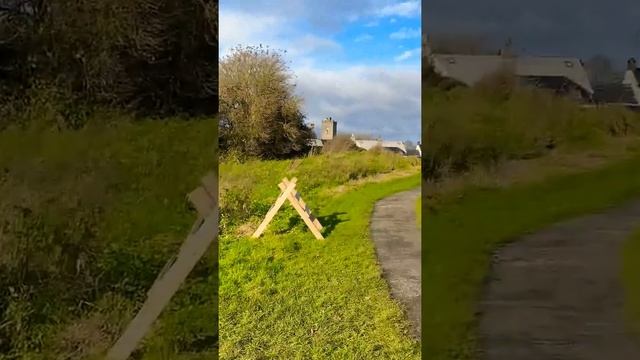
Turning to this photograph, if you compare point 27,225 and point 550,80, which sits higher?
point 550,80

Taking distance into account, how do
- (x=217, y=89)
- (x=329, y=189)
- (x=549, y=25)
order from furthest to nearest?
(x=329, y=189), (x=217, y=89), (x=549, y=25)

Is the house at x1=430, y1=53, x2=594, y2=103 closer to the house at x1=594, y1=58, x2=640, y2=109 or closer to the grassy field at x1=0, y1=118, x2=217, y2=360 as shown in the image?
the house at x1=594, y1=58, x2=640, y2=109

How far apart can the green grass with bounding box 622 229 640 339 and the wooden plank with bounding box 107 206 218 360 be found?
1.46 metres

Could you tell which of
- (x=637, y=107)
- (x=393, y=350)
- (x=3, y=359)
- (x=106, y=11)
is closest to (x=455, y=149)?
(x=637, y=107)

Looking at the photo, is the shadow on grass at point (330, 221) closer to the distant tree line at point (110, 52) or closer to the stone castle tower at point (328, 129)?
the stone castle tower at point (328, 129)

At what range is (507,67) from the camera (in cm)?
212

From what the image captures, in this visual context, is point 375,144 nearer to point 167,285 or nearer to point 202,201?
point 202,201

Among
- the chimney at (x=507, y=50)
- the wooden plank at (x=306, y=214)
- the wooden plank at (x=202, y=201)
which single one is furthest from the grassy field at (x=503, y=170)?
the wooden plank at (x=202, y=201)

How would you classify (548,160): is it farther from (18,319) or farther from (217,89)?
(18,319)

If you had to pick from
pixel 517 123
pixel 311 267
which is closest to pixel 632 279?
pixel 517 123

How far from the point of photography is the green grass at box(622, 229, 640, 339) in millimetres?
2123

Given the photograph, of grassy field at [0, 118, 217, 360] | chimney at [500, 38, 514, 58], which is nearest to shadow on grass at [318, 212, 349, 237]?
grassy field at [0, 118, 217, 360]

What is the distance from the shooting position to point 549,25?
81.4 inches

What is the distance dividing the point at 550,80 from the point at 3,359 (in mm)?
2092
